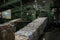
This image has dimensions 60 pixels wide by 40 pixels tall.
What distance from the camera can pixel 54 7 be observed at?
473 inches

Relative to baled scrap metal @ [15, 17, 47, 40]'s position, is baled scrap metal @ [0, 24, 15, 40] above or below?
above

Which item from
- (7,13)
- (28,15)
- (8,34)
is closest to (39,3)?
(28,15)

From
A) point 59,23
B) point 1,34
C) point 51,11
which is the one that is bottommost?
point 59,23

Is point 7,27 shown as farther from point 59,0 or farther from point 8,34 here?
point 59,0

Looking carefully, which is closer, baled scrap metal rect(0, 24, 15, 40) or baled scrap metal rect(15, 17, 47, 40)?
baled scrap metal rect(0, 24, 15, 40)

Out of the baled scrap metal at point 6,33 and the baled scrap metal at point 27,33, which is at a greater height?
the baled scrap metal at point 6,33

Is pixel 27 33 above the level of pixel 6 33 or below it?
below

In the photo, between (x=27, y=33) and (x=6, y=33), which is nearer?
(x=6, y=33)

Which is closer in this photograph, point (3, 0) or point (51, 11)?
point (51, 11)

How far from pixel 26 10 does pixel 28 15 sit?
595mm

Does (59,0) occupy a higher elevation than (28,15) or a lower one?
higher

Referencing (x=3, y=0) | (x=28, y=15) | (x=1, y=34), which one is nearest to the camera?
(x=1, y=34)

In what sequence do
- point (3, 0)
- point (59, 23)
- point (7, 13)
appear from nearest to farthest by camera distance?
point (7, 13), point (59, 23), point (3, 0)

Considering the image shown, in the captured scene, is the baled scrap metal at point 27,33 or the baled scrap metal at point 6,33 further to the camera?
the baled scrap metal at point 27,33
